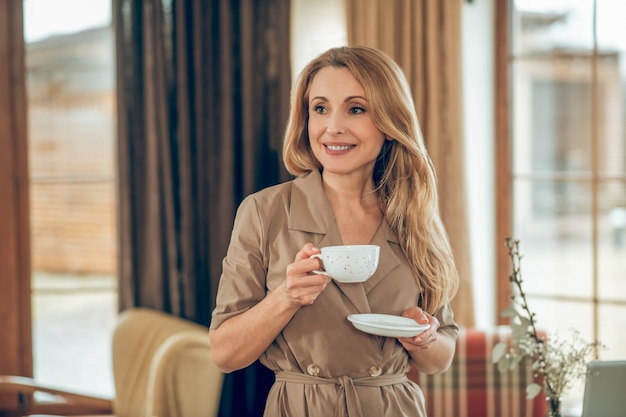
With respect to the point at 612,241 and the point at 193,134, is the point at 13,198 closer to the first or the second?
the point at 193,134

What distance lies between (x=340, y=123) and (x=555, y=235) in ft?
5.56

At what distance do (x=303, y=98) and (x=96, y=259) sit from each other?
1959 millimetres

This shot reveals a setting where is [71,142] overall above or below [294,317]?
above

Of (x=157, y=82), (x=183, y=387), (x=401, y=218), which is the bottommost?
(x=183, y=387)

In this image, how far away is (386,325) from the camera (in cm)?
147

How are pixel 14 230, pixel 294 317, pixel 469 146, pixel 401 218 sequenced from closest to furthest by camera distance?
1. pixel 294 317
2. pixel 401 218
3. pixel 469 146
4. pixel 14 230

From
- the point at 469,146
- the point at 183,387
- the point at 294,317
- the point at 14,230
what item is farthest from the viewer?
the point at 14,230

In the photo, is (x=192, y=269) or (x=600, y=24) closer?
(x=600, y=24)

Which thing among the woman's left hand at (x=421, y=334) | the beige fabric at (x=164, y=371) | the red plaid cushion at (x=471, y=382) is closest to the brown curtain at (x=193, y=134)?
the beige fabric at (x=164, y=371)

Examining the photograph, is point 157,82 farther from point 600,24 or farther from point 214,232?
point 600,24

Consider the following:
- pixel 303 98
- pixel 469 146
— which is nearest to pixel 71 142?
pixel 469 146

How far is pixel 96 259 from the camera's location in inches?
132

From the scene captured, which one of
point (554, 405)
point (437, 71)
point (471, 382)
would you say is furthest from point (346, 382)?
point (437, 71)

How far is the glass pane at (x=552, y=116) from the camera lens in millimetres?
2920
